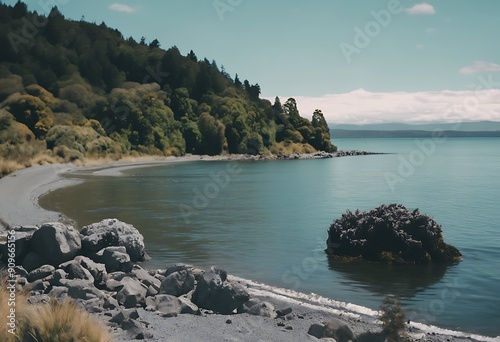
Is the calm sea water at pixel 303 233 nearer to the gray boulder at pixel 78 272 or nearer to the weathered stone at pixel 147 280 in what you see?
the weathered stone at pixel 147 280

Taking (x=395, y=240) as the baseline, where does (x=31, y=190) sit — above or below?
below

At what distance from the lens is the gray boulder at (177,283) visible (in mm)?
14797

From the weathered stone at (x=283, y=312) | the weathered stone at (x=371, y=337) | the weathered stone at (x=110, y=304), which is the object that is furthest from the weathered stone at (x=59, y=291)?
the weathered stone at (x=371, y=337)

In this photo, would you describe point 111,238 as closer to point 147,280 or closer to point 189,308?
point 147,280

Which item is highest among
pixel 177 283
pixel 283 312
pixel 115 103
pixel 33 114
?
pixel 115 103

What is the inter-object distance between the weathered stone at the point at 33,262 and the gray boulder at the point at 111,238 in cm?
179

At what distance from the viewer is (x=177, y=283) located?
1491cm

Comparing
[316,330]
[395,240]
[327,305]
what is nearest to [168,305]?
[316,330]

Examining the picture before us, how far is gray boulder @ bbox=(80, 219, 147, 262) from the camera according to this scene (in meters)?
18.5

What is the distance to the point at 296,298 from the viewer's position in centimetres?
1603

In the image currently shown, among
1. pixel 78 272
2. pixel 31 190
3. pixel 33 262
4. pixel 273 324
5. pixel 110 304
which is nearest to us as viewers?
pixel 273 324

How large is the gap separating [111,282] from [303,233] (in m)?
15.4

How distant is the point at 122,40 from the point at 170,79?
43.0 m

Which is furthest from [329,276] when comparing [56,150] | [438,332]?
[56,150]
